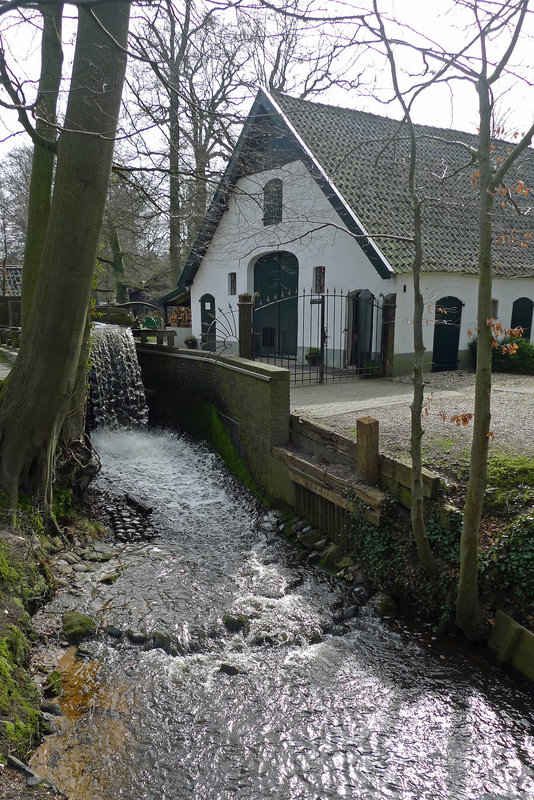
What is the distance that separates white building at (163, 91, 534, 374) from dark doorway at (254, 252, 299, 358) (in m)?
0.04

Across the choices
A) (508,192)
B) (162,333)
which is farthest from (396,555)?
(162,333)

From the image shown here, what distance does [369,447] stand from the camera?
247 inches

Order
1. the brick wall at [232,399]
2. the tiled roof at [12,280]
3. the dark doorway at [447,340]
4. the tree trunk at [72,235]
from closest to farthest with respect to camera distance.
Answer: the tree trunk at [72,235] < the brick wall at [232,399] < the dark doorway at [447,340] < the tiled roof at [12,280]

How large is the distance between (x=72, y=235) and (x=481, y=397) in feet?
13.5

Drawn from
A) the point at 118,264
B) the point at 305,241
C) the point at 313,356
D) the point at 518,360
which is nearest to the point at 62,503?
the point at 313,356

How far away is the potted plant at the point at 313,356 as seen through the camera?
14312mm

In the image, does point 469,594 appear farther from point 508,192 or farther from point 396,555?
point 508,192

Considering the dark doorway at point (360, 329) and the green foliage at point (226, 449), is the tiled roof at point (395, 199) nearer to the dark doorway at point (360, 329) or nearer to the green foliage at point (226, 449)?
the dark doorway at point (360, 329)

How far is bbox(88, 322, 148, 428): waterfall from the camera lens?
11.3m

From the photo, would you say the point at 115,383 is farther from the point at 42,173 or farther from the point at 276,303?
the point at 42,173

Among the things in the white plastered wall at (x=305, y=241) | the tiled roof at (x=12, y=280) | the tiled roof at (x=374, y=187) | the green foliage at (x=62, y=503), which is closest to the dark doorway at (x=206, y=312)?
the white plastered wall at (x=305, y=241)

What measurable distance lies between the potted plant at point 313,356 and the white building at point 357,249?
288mm

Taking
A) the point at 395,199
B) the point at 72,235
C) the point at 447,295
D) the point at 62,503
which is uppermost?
the point at 395,199

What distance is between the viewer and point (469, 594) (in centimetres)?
467
